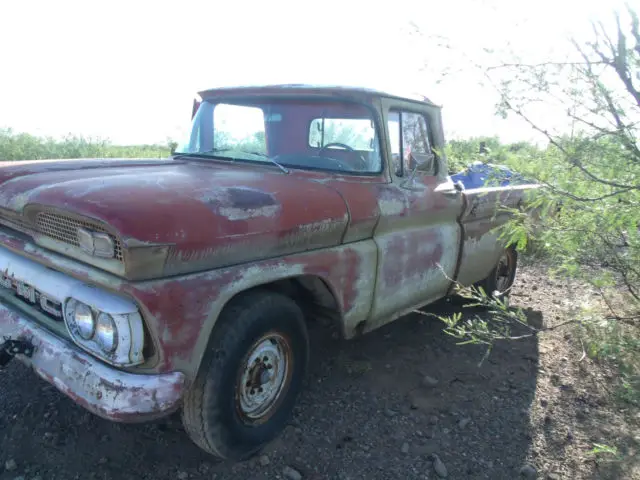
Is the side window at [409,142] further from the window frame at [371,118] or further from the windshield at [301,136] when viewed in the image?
the windshield at [301,136]

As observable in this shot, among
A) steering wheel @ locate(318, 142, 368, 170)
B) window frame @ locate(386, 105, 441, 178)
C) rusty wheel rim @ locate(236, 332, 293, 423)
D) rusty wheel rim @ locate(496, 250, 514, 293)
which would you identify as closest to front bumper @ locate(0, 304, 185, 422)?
rusty wheel rim @ locate(236, 332, 293, 423)

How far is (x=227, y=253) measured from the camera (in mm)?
2090

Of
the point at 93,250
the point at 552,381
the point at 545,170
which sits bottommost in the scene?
the point at 552,381

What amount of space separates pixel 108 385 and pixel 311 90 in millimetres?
2102

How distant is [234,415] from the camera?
90.8 inches

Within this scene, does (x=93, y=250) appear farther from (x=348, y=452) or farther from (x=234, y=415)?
(x=348, y=452)

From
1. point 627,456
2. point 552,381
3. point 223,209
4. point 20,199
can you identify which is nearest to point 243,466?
point 223,209

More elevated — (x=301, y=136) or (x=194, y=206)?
(x=301, y=136)

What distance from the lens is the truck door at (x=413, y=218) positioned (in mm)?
3004

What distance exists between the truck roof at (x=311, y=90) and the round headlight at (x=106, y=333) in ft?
6.27

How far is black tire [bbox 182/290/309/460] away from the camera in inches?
85.2

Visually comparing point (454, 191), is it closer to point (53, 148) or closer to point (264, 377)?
point (264, 377)

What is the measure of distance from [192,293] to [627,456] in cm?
247

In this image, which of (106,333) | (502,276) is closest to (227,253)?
(106,333)
